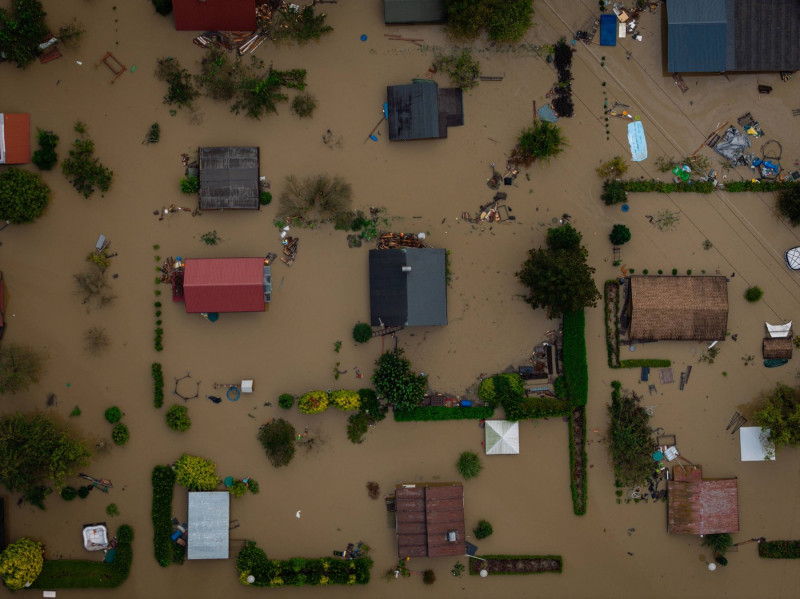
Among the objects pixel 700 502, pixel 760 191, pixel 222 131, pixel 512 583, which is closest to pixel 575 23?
pixel 760 191

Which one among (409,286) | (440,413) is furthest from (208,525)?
(409,286)

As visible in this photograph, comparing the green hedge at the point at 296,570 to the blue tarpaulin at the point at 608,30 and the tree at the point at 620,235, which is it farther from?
the blue tarpaulin at the point at 608,30

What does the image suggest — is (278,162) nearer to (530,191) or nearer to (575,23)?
(530,191)

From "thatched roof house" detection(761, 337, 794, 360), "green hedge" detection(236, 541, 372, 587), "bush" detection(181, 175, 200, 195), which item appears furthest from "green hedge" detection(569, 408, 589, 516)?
"bush" detection(181, 175, 200, 195)

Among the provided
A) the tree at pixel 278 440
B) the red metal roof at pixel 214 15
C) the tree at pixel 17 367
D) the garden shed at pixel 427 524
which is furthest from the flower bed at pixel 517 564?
the red metal roof at pixel 214 15

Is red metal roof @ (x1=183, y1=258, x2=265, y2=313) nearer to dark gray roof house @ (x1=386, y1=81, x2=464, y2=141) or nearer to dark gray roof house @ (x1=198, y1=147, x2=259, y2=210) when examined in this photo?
dark gray roof house @ (x1=198, y1=147, x2=259, y2=210)
